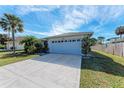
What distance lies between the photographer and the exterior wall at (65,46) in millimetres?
15445

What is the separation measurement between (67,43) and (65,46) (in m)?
0.53

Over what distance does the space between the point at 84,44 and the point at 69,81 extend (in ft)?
27.5

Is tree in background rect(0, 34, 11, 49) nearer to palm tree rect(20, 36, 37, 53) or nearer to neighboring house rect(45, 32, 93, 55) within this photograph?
palm tree rect(20, 36, 37, 53)

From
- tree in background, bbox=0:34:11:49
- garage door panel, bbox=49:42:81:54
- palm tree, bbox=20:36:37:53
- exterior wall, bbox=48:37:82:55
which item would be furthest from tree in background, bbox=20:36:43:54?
tree in background, bbox=0:34:11:49

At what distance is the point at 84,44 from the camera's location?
13.2 meters

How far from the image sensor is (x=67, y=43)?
16500 millimetres

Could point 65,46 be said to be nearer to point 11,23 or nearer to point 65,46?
point 65,46

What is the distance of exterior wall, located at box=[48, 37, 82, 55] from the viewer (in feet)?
50.7
